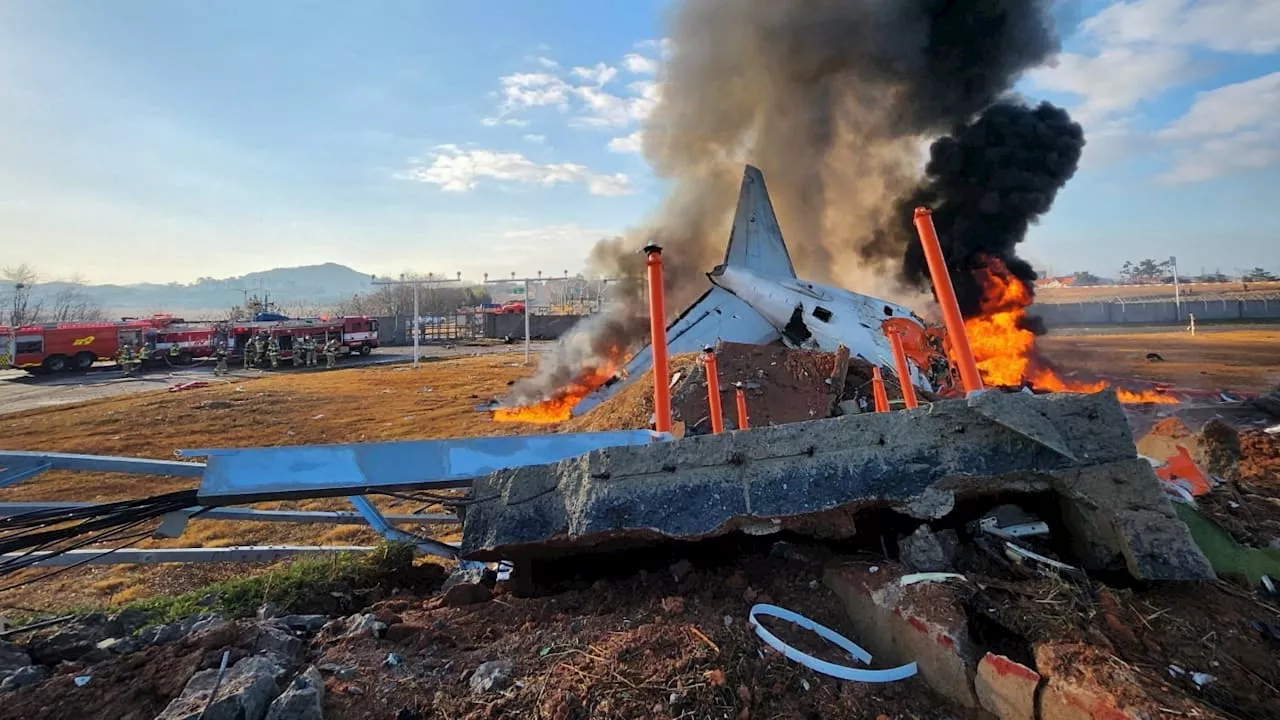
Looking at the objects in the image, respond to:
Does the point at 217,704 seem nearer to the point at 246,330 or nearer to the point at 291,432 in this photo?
the point at 291,432

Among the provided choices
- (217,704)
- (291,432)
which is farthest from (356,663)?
(291,432)

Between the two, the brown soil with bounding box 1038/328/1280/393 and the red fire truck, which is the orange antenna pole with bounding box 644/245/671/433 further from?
the red fire truck

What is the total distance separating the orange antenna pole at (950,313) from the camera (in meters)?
3.18

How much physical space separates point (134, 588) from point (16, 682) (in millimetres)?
3897

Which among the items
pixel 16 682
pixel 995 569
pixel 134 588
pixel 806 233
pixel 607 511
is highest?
pixel 806 233

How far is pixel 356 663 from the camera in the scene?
2457 mm

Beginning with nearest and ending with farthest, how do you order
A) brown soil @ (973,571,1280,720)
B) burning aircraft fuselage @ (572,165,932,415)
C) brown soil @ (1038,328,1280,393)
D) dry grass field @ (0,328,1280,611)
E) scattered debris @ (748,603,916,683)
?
brown soil @ (973,571,1280,720) < scattered debris @ (748,603,916,683) < dry grass field @ (0,328,1280,611) < burning aircraft fuselage @ (572,165,932,415) < brown soil @ (1038,328,1280,393)

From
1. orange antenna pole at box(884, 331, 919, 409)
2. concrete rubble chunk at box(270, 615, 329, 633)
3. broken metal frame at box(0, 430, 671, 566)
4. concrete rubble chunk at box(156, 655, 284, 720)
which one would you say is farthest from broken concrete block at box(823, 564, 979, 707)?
orange antenna pole at box(884, 331, 919, 409)

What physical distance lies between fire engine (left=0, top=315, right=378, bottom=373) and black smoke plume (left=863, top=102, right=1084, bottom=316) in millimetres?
29866

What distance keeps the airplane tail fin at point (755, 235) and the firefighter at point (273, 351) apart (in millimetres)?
24101

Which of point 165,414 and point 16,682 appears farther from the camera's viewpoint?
point 165,414

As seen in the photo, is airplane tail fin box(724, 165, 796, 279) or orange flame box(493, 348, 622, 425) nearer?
orange flame box(493, 348, 622, 425)

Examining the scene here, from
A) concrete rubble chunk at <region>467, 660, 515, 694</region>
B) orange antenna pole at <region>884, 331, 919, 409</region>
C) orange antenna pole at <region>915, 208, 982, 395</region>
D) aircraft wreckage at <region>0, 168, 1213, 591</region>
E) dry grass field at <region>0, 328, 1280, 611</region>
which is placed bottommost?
dry grass field at <region>0, 328, 1280, 611</region>

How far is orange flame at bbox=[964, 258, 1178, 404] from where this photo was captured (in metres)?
16.3
